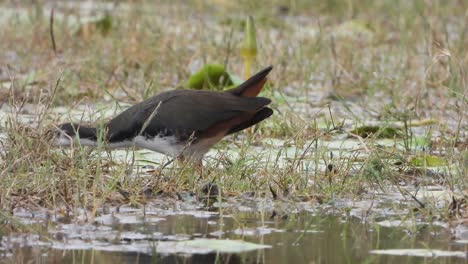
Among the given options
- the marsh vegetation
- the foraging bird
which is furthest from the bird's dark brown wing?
the marsh vegetation

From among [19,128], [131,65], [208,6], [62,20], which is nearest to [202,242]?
[19,128]

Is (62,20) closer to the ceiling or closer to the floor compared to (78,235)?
closer to the ceiling

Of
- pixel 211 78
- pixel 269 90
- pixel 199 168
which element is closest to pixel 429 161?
pixel 199 168

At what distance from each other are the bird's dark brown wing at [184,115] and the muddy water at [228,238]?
0.69 m

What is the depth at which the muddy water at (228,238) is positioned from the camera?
404cm

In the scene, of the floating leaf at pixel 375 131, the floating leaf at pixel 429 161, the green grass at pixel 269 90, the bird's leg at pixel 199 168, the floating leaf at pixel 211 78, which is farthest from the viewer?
the floating leaf at pixel 211 78

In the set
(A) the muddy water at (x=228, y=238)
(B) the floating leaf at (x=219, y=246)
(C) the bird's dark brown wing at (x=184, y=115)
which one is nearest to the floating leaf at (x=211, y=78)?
(C) the bird's dark brown wing at (x=184, y=115)

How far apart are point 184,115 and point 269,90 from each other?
1.88 m

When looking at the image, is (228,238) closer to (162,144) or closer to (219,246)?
(219,246)

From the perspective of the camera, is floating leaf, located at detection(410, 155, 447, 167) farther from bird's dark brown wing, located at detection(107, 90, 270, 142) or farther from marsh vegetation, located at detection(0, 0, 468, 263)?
bird's dark brown wing, located at detection(107, 90, 270, 142)

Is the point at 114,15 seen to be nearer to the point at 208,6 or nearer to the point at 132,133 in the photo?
the point at 208,6

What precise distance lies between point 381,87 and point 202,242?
396cm

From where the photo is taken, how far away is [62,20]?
10.0m

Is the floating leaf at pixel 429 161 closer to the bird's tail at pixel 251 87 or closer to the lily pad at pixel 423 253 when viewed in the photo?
the bird's tail at pixel 251 87
